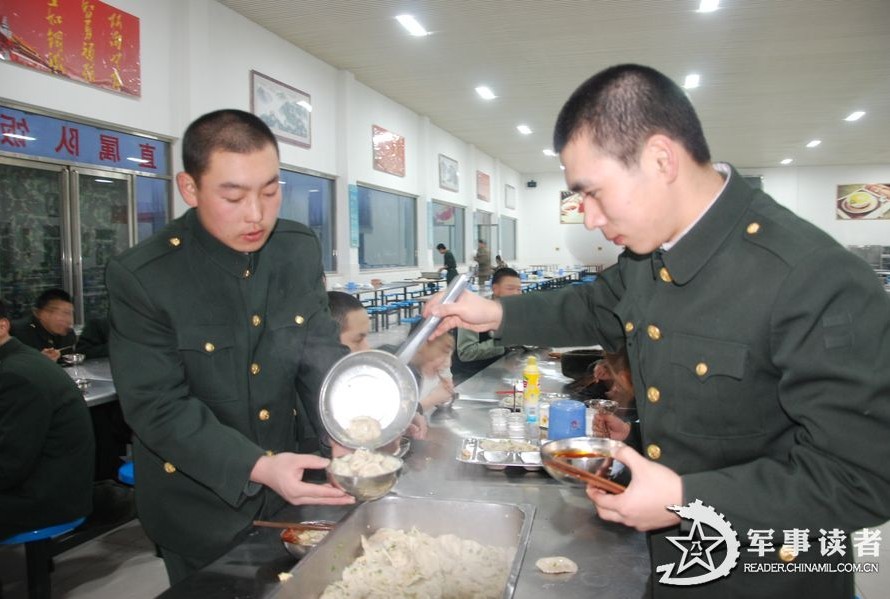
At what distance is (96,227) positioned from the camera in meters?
5.95

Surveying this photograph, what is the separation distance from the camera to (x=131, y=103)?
5996 millimetres

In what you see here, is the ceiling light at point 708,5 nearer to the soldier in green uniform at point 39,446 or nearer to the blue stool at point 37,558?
the soldier in green uniform at point 39,446

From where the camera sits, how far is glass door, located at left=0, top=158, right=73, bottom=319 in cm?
513

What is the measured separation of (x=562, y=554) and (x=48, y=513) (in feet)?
7.55

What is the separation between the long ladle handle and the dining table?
450mm

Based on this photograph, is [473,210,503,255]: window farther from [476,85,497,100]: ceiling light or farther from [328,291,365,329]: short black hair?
[328,291,365,329]: short black hair

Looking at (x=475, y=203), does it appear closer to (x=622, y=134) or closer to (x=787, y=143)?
(x=787, y=143)

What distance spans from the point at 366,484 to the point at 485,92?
10585 millimetres

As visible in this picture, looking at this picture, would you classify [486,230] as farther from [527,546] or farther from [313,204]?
[527,546]

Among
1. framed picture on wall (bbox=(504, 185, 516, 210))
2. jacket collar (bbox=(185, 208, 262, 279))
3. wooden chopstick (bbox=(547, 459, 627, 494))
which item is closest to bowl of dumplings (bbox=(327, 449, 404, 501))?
wooden chopstick (bbox=(547, 459, 627, 494))

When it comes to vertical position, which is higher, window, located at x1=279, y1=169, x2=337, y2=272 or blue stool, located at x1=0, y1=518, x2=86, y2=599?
window, located at x1=279, y1=169, x2=337, y2=272

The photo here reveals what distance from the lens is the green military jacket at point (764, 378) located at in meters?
0.98

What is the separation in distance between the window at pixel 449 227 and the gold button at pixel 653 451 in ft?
42.9

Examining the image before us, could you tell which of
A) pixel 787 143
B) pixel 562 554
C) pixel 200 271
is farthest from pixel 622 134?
pixel 787 143
